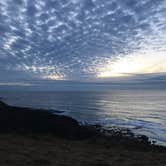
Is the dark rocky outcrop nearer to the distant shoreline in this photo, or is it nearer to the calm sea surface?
the distant shoreline

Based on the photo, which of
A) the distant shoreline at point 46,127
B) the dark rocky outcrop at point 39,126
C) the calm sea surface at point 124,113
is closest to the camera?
the distant shoreline at point 46,127

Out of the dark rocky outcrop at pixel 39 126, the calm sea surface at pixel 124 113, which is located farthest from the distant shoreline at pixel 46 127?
the calm sea surface at pixel 124 113

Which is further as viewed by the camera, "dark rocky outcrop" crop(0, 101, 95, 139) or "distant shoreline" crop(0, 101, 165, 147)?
"dark rocky outcrop" crop(0, 101, 95, 139)

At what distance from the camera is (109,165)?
17062mm

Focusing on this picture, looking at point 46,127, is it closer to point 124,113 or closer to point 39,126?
point 39,126

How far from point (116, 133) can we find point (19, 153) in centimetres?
2300

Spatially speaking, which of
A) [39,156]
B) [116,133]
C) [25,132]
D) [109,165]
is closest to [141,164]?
[109,165]

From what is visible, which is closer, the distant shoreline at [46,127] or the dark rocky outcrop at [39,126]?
the distant shoreline at [46,127]

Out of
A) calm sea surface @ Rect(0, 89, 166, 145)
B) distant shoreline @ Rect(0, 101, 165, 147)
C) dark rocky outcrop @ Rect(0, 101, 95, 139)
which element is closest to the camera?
distant shoreline @ Rect(0, 101, 165, 147)

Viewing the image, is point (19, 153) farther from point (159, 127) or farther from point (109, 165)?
point (159, 127)

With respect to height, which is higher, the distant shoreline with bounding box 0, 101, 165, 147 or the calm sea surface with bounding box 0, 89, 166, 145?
the distant shoreline with bounding box 0, 101, 165, 147

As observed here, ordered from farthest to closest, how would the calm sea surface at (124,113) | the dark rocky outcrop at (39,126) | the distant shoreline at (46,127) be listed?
the calm sea surface at (124,113) < the dark rocky outcrop at (39,126) < the distant shoreline at (46,127)

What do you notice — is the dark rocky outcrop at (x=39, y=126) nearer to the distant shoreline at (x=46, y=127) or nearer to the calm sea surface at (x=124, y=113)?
the distant shoreline at (x=46, y=127)

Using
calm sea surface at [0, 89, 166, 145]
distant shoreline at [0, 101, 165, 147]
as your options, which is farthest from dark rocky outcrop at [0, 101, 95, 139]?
calm sea surface at [0, 89, 166, 145]
